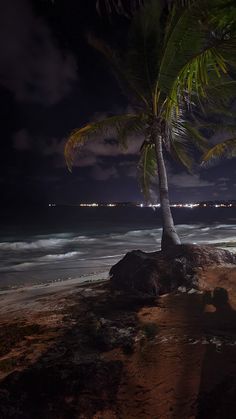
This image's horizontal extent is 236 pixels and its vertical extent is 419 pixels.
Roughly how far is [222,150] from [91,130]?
4362 millimetres

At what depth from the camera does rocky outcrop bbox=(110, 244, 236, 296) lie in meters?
7.95

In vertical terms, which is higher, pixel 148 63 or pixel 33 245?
pixel 148 63

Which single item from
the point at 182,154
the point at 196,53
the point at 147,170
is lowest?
the point at 147,170

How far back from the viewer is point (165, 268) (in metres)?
8.41

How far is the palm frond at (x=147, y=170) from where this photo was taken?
40.6 feet

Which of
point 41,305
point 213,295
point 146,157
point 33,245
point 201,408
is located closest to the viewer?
point 201,408

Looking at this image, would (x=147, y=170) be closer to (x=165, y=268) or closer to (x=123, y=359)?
(x=165, y=268)

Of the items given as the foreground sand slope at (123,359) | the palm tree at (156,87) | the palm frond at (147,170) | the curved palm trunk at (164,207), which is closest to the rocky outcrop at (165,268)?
the curved palm trunk at (164,207)

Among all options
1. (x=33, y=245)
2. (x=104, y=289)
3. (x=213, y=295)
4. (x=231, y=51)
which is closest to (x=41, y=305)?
(x=104, y=289)

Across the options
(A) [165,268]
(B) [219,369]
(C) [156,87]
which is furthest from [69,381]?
(C) [156,87]

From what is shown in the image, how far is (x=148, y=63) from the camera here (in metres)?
9.45

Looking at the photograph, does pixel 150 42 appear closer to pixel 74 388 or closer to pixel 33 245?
pixel 74 388

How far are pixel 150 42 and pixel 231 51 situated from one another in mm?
4442

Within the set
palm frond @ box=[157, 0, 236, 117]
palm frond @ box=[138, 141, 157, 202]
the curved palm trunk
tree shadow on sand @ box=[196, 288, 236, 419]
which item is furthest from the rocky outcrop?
palm frond @ box=[157, 0, 236, 117]
